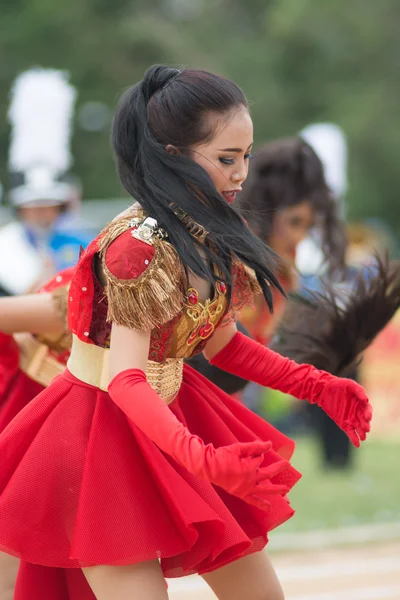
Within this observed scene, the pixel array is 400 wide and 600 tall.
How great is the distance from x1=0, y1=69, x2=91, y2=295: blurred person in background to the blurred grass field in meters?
2.01

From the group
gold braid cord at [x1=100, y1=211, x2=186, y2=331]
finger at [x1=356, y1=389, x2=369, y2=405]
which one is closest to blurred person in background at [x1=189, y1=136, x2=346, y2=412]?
finger at [x1=356, y1=389, x2=369, y2=405]

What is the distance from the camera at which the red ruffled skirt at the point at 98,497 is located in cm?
265

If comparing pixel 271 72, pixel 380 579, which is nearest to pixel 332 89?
pixel 271 72

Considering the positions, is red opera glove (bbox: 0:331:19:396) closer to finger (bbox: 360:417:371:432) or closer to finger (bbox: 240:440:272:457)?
finger (bbox: 360:417:371:432)

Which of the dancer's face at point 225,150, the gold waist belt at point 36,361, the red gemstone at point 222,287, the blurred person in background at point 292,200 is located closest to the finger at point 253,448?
the red gemstone at point 222,287

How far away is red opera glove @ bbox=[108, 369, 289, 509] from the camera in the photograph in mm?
2429

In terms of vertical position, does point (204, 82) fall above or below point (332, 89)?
above

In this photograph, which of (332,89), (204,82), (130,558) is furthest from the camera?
(332,89)

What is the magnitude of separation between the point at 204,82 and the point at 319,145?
954cm

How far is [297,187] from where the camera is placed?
18.2 ft

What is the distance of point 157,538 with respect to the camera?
266 centimetres

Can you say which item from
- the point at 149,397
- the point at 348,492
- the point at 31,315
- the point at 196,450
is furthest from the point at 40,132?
the point at 196,450

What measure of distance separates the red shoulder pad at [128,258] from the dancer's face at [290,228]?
2671 mm

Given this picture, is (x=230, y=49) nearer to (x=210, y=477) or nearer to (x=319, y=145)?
(x=319, y=145)
